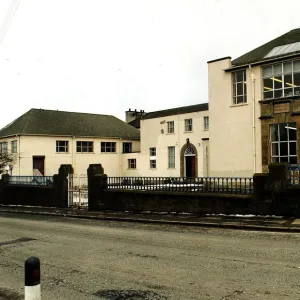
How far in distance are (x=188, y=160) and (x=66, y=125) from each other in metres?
15.2

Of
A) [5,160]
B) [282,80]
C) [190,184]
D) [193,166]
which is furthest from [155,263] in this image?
Answer: [5,160]

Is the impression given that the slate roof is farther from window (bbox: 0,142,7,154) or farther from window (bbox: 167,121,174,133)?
window (bbox: 0,142,7,154)

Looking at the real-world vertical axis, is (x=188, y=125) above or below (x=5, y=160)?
above

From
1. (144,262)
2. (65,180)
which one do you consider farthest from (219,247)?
(65,180)

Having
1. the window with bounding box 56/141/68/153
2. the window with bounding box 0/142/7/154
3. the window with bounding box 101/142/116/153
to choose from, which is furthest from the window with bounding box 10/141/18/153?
the window with bounding box 101/142/116/153

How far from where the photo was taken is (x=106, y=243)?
33.3 feet

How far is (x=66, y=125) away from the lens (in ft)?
141

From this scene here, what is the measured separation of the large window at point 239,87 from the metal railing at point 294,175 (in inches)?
387

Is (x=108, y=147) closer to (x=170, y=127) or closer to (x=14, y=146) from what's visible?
(x=170, y=127)

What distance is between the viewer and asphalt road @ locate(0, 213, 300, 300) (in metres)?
5.86

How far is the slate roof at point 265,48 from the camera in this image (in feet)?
75.5

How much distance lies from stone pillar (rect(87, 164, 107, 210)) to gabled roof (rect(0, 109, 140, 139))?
21.5m

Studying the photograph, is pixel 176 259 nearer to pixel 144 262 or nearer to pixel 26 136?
pixel 144 262

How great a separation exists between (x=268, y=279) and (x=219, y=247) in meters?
2.94
